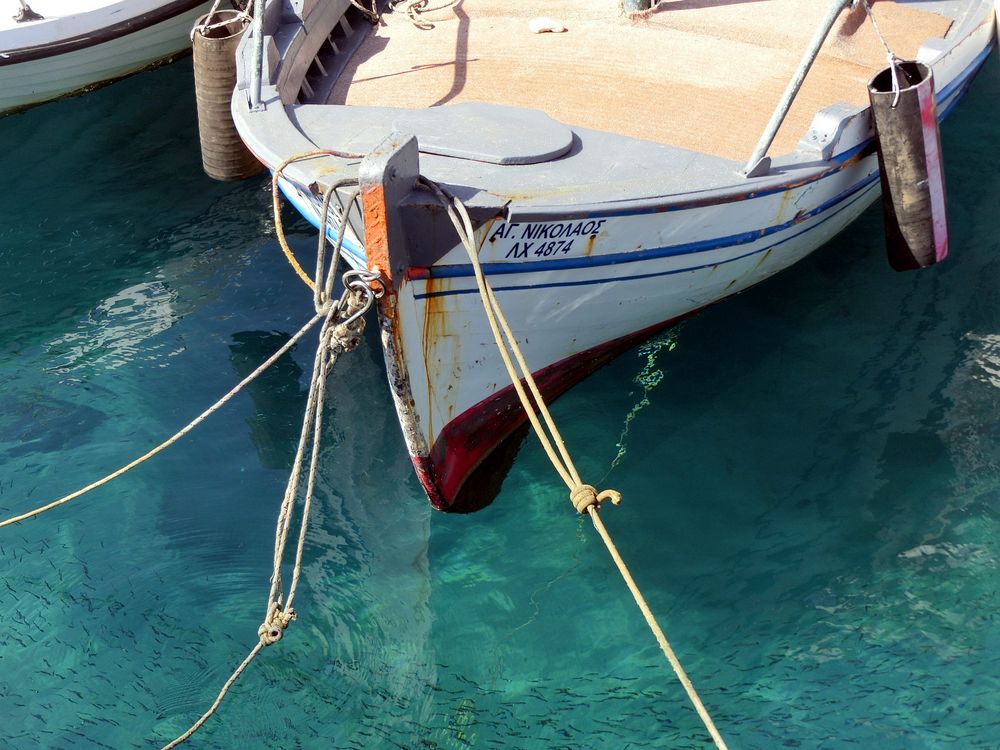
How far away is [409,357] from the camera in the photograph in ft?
16.3

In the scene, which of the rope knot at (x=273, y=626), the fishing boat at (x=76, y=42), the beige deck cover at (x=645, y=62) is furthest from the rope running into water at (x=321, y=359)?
the fishing boat at (x=76, y=42)

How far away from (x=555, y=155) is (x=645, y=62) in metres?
1.93

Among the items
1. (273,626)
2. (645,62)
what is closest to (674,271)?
(645,62)

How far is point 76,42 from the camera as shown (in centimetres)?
955

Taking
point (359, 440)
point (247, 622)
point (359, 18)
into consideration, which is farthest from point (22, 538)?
point (359, 18)

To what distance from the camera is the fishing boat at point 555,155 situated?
4875mm

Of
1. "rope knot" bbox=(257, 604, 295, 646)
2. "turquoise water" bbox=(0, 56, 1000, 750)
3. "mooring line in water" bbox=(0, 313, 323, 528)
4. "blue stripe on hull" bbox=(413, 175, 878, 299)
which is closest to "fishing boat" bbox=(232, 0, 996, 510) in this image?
"blue stripe on hull" bbox=(413, 175, 878, 299)

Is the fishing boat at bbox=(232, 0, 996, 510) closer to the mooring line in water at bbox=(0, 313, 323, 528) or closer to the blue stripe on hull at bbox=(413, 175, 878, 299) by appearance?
the blue stripe on hull at bbox=(413, 175, 878, 299)

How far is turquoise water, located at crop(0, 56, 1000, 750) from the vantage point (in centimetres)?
491

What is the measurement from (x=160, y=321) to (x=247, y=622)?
2840 mm

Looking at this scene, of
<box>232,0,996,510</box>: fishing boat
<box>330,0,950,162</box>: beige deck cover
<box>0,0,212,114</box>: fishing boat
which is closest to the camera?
<box>232,0,996,510</box>: fishing boat

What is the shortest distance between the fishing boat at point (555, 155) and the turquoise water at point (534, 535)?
1.86ft

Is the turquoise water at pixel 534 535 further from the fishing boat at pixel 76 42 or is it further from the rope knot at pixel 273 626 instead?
the fishing boat at pixel 76 42

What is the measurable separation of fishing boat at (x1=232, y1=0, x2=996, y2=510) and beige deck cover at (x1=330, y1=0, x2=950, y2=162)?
2 cm
